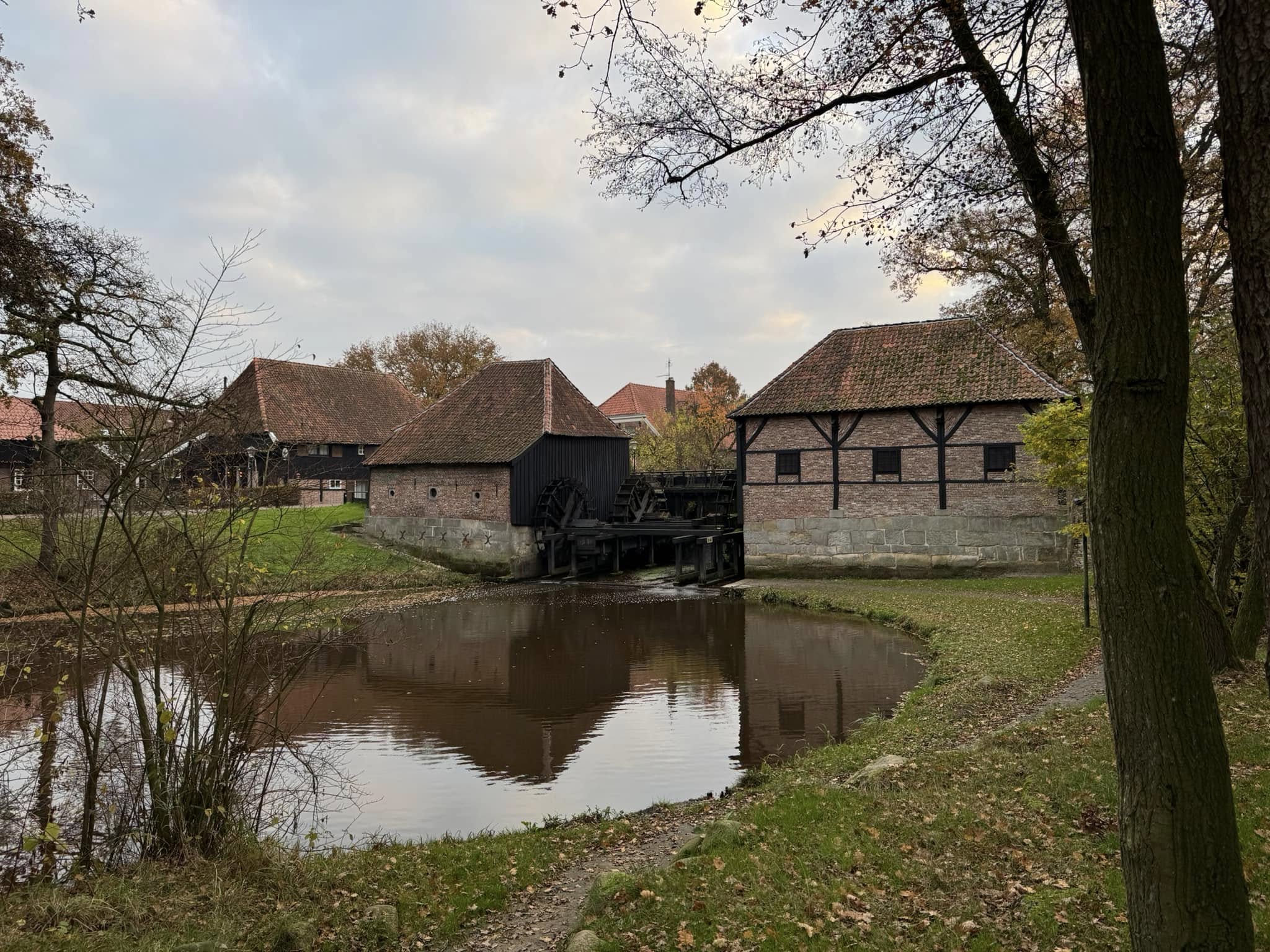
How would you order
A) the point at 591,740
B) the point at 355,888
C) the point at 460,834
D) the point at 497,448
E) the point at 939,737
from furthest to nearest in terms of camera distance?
the point at 497,448, the point at 591,740, the point at 939,737, the point at 460,834, the point at 355,888

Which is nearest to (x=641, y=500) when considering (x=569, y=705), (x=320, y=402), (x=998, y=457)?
(x=998, y=457)

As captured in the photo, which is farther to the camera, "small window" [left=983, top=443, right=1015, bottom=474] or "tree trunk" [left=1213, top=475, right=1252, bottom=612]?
"small window" [left=983, top=443, right=1015, bottom=474]

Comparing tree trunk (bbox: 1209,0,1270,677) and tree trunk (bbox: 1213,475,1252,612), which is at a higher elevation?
tree trunk (bbox: 1209,0,1270,677)

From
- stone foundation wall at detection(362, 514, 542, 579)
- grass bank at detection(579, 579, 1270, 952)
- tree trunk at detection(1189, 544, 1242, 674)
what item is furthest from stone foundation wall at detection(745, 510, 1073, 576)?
grass bank at detection(579, 579, 1270, 952)

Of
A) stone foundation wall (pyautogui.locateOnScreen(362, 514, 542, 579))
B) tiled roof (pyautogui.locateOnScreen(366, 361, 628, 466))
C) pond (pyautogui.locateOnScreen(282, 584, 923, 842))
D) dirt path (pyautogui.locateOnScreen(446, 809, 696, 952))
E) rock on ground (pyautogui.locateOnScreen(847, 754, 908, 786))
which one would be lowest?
pond (pyautogui.locateOnScreen(282, 584, 923, 842))

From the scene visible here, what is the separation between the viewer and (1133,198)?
279 centimetres

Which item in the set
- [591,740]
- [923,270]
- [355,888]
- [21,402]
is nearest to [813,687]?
[591,740]

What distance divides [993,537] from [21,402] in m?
31.1

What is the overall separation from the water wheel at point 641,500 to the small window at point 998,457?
1019cm

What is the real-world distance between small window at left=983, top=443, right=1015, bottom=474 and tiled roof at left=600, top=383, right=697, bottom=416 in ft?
116

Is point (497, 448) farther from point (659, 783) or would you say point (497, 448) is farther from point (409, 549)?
point (659, 783)

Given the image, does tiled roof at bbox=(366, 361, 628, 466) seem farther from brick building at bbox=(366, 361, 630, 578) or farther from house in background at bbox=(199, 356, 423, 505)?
house in background at bbox=(199, 356, 423, 505)

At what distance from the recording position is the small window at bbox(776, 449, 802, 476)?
21.0 meters

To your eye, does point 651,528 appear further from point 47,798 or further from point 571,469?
point 47,798
